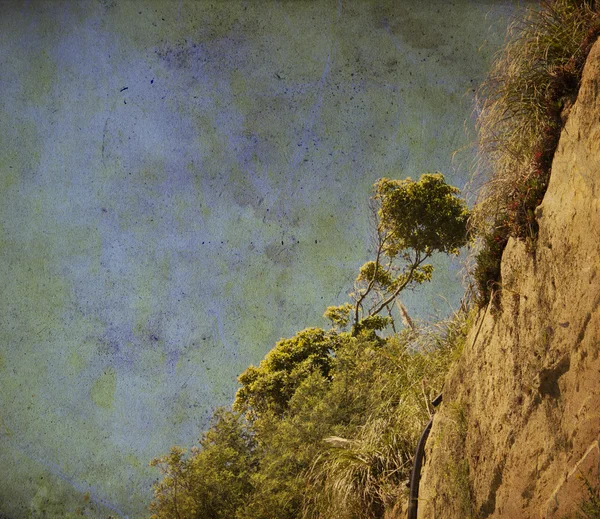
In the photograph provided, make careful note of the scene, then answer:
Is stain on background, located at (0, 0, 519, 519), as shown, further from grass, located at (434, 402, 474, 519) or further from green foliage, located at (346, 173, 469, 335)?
grass, located at (434, 402, 474, 519)

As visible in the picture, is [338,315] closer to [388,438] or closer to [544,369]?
[388,438]

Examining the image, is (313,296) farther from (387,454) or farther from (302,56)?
(387,454)

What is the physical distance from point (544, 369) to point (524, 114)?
217cm

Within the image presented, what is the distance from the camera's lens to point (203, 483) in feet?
30.8

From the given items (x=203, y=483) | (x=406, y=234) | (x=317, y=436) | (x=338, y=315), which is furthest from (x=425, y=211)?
(x=203, y=483)

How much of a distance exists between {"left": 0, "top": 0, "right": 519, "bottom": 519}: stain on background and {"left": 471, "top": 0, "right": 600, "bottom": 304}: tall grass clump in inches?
371

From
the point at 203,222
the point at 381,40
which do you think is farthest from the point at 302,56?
the point at 203,222

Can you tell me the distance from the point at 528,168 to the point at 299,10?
1266 centimetres

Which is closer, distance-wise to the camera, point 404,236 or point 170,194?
point 404,236

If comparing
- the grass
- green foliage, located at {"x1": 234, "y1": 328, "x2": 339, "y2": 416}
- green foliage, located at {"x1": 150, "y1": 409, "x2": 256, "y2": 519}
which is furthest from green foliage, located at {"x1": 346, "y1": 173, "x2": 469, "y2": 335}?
the grass

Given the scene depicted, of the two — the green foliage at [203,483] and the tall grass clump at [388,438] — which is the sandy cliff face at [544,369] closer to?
the tall grass clump at [388,438]

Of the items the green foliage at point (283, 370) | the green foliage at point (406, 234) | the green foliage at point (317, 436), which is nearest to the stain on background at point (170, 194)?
the green foliage at point (406, 234)

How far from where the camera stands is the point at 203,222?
64.3 feet

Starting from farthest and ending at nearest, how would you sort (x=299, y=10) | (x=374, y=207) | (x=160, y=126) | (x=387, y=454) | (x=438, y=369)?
(x=160, y=126), (x=299, y=10), (x=374, y=207), (x=438, y=369), (x=387, y=454)
